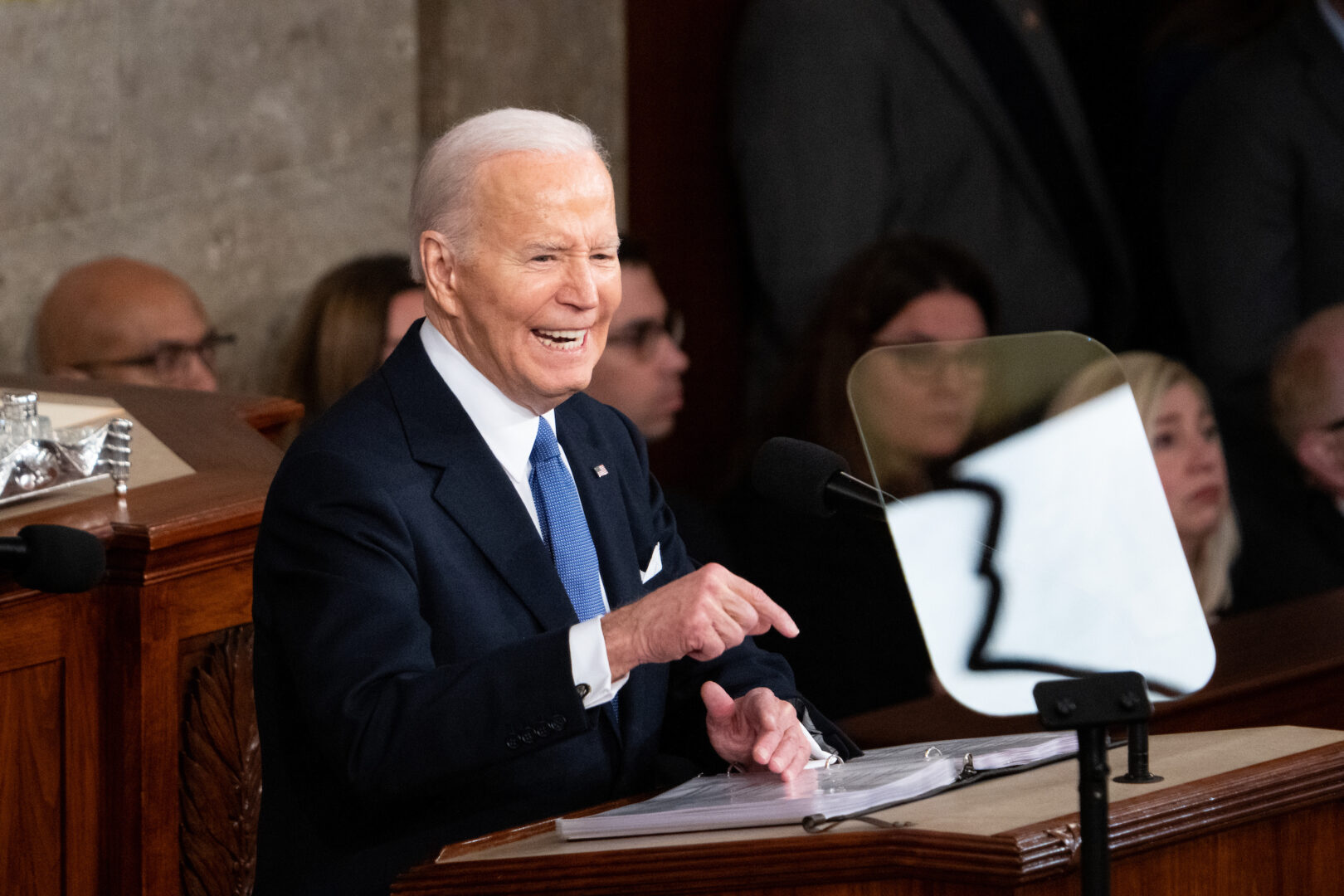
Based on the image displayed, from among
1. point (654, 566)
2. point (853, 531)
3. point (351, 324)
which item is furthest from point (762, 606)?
point (351, 324)

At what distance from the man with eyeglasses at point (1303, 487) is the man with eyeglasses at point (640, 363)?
1.25 meters

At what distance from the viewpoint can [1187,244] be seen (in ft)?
16.8

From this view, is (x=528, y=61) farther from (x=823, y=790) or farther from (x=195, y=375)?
(x=823, y=790)

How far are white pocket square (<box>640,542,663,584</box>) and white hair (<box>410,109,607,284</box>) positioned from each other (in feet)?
1.38

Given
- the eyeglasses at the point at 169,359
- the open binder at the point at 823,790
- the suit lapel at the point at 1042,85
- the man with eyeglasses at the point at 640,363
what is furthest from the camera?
the suit lapel at the point at 1042,85

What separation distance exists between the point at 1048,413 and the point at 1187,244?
3540 millimetres

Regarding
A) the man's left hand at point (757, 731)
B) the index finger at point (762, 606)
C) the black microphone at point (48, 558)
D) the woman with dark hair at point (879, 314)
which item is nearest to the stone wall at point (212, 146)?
the woman with dark hair at point (879, 314)

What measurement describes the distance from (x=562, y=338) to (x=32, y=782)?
2.49 ft

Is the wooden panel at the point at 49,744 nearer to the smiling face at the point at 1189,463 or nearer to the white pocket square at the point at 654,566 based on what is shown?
the white pocket square at the point at 654,566

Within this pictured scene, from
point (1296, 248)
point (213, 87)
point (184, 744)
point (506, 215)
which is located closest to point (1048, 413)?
point (506, 215)

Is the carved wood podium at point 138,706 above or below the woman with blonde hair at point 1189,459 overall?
below

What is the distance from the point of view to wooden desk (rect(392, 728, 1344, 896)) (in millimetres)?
1509

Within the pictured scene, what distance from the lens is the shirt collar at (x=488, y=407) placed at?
81.3 inches

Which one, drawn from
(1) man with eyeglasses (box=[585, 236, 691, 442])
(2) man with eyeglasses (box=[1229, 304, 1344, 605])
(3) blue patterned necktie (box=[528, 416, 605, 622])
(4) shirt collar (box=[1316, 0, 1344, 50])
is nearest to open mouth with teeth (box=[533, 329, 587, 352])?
(3) blue patterned necktie (box=[528, 416, 605, 622])
